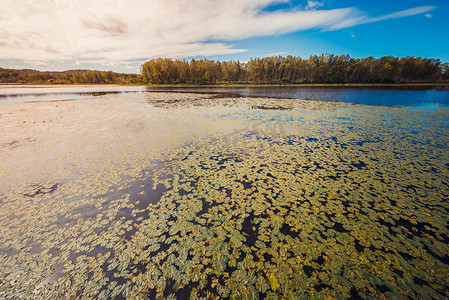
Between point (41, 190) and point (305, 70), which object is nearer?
point (41, 190)

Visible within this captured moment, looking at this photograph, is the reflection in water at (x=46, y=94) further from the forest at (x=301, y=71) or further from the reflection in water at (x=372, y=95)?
the forest at (x=301, y=71)

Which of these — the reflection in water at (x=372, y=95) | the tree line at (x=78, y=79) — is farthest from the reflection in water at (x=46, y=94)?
the tree line at (x=78, y=79)

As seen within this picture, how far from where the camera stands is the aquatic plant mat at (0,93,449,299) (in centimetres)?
407

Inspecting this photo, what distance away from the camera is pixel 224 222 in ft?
19.1

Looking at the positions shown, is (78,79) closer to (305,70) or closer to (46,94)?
(46,94)

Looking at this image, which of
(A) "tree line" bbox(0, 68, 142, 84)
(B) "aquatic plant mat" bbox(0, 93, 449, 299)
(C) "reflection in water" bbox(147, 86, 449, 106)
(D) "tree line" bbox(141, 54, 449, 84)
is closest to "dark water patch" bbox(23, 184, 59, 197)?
(B) "aquatic plant mat" bbox(0, 93, 449, 299)

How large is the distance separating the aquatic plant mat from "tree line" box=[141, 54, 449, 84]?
126236 mm

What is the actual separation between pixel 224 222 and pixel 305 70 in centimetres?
14688

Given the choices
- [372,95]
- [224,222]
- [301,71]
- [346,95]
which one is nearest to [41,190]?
[224,222]

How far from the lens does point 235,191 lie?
24.4ft

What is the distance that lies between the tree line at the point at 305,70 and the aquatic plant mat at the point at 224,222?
126 m

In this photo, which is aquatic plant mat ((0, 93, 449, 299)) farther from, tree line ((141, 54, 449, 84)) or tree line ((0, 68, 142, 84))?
tree line ((0, 68, 142, 84))

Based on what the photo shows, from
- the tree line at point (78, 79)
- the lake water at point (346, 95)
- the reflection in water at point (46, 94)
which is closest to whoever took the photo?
the lake water at point (346, 95)

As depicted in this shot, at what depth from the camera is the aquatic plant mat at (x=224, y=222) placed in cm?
407
